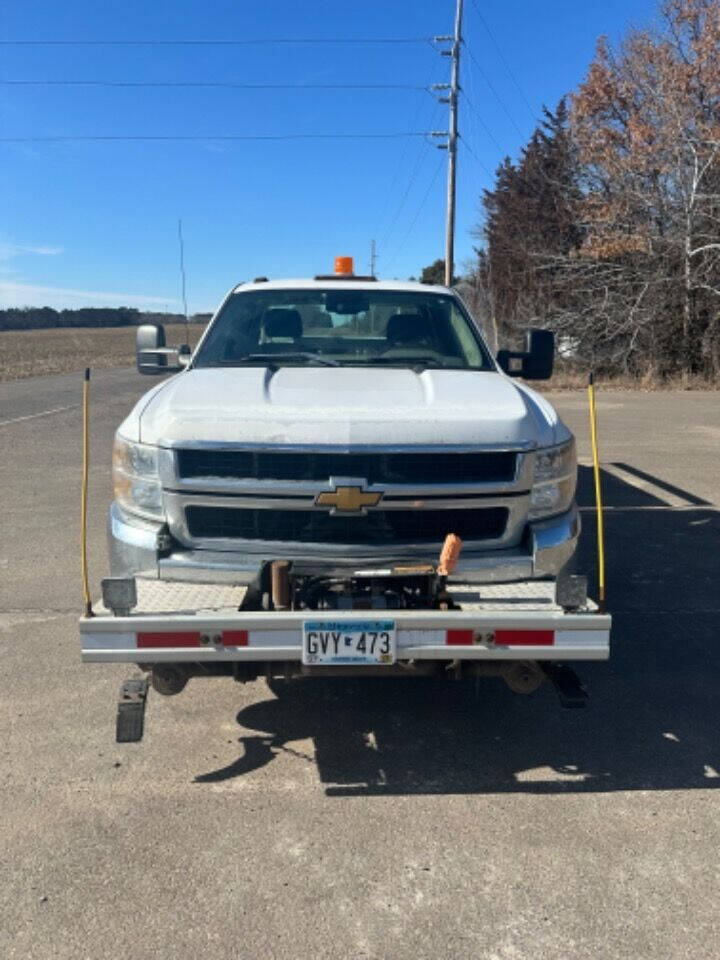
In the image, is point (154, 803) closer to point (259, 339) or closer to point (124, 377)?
point (259, 339)

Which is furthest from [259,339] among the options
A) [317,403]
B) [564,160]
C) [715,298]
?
[564,160]

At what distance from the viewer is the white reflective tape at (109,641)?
293cm

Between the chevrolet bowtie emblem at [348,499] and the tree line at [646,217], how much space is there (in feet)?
58.6

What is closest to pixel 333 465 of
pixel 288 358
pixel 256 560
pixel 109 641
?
pixel 256 560

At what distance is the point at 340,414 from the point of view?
330 cm

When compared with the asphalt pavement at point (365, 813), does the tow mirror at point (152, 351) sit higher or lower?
higher

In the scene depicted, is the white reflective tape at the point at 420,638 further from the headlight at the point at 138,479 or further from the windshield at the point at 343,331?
the windshield at the point at 343,331

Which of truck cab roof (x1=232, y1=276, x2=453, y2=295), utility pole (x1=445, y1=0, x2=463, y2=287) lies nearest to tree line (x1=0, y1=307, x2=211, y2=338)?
utility pole (x1=445, y1=0, x2=463, y2=287)

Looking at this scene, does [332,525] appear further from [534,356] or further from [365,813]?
[534,356]

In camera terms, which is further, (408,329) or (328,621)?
(408,329)

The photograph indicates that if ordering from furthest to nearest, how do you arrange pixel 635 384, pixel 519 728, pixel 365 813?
pixel 635 384, pixel 519 728, pixel 365 813

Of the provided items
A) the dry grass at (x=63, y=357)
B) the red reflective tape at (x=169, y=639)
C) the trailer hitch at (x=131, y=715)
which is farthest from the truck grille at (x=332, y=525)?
the dry grass at (x=63, y=357)

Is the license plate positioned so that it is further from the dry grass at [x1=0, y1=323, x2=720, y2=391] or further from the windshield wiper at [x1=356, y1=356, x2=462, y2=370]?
the dry grass at [x1=0, y1=323, x2=720, y2=391]

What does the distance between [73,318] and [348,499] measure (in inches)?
3895
